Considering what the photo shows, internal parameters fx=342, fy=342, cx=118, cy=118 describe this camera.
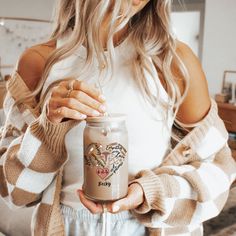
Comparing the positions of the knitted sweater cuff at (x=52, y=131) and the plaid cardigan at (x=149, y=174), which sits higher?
the knitted sweater cuff at (x=52, y=131)

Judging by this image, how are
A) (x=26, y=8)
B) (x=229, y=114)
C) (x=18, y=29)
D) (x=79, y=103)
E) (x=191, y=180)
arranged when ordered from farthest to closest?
(x=26, y=8)
(x=18, y=29)
(x=229, y=114)
(x=191, y=180)
(x=79, y=103)

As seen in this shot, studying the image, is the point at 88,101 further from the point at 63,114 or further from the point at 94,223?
the point at 94,223

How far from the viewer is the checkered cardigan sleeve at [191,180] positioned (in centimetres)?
64

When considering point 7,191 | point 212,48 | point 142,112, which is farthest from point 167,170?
point 212,48

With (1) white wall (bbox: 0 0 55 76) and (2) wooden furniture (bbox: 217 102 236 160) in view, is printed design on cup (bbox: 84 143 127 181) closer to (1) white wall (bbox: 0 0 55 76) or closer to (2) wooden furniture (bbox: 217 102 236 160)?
(2) wooden furniture (bbox: 217 102 236 160)

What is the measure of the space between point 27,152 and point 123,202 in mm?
201

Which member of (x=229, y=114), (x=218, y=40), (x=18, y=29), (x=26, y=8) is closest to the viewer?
(x=229, y=114)

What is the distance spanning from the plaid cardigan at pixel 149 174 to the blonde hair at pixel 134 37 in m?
0.09

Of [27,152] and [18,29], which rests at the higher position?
[27,152]

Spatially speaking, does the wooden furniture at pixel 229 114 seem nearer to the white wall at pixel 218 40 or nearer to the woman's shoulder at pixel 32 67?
the white wall at pixel 218 40

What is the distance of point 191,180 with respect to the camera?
2.22 feet

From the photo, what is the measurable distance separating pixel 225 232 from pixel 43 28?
3.21 meters

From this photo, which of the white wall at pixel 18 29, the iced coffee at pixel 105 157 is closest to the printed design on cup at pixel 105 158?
the iced coffee at pixel 105 157

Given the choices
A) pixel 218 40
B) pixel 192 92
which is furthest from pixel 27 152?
pixel 218 40
